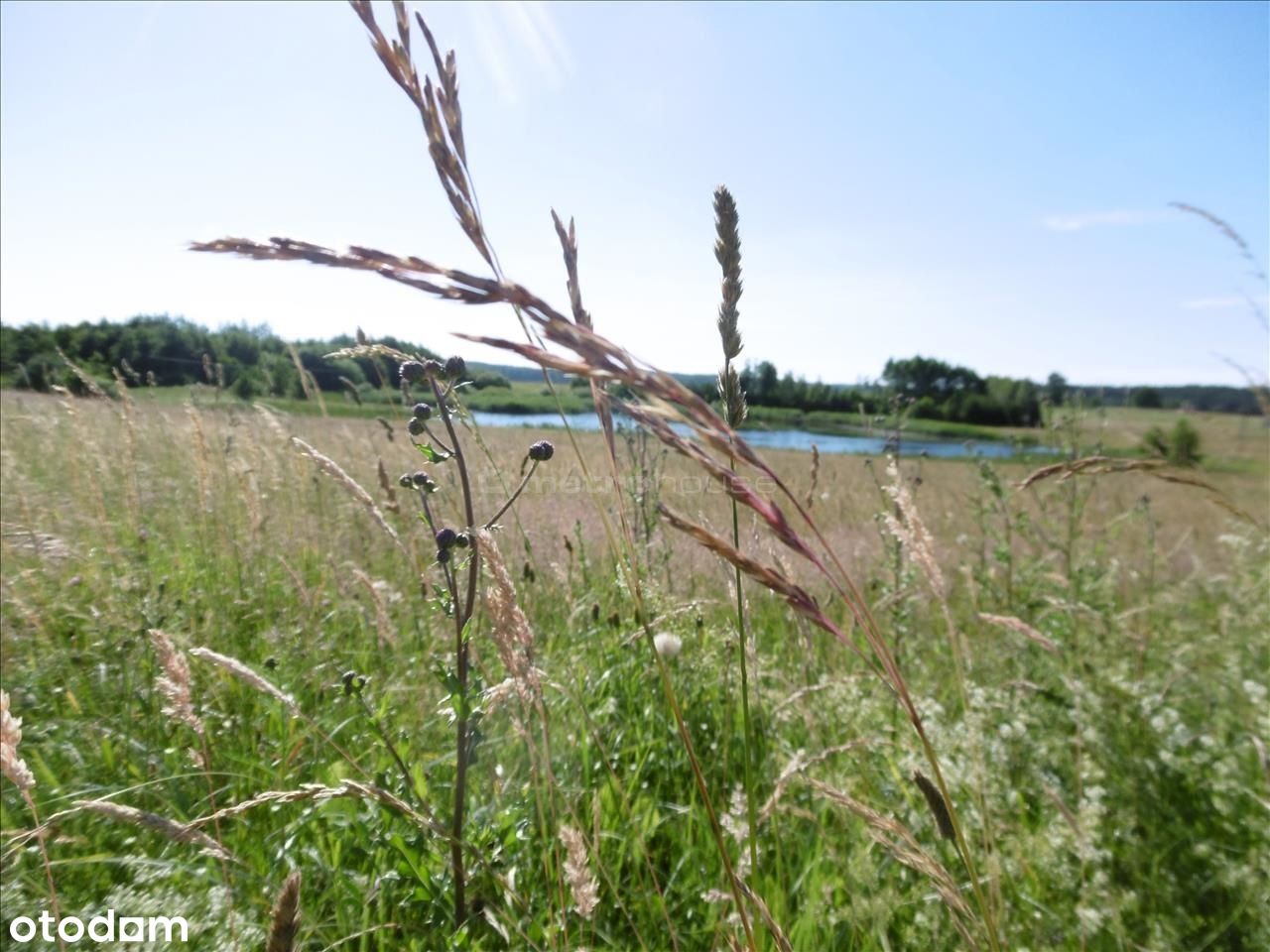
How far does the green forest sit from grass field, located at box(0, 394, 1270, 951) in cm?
70

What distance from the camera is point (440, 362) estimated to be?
133 centimetres

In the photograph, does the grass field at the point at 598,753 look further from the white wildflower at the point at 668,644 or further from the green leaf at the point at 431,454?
the green leaf at the point at 431,454

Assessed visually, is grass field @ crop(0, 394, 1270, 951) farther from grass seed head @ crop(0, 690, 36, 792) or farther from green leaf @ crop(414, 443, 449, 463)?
green leaf @ crop(414, 443, 449, 463)

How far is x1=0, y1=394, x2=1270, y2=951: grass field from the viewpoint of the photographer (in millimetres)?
1444

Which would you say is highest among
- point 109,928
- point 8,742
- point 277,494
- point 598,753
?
point 8,742

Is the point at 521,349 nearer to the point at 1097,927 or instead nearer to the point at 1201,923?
the point at 1097,927

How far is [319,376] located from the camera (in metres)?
14.1

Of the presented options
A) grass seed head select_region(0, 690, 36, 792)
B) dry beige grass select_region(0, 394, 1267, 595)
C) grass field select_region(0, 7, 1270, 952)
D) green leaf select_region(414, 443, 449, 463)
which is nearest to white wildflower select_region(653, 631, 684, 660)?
grass field select_region(0, 7, 1270, 952)

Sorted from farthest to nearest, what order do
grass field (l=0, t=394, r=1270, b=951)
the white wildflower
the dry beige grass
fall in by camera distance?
1. the dry beige grass
2. the white wildflower
3. grass field (l=0, t=394, r=1270, b=951)

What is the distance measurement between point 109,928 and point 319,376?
14356 millimetres

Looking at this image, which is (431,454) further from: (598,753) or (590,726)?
(598,753)

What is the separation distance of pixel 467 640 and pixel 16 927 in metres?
0.96

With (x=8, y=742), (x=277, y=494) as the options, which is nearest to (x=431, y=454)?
(x=8, y=742)

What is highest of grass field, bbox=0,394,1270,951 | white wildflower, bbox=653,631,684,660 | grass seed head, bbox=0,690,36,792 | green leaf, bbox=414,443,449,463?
green leaf, bbox=414,443,449,463
